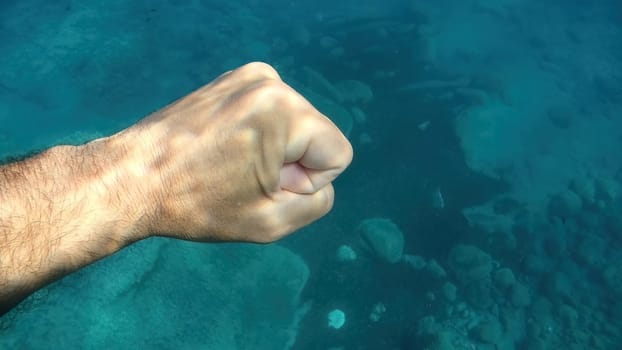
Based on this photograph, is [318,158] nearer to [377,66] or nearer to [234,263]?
[234,263]

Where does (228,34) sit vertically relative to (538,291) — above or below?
above

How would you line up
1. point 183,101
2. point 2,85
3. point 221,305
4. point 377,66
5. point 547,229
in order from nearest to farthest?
point 183,101
point 221,305
point 547,229
point 2,85
point 377,66

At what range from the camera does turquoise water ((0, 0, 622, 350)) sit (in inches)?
179

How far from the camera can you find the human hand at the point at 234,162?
1312mm

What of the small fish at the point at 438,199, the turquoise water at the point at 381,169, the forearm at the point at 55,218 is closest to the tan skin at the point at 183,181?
the forearm at the point at 55,218

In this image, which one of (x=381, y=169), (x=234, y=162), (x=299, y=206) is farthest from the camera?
(x=381, y=169)

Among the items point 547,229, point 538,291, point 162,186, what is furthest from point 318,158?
point 547,229

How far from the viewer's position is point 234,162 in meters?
1.34

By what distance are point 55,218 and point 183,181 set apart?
40 centimetres

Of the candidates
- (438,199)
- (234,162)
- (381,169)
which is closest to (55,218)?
(234,162)

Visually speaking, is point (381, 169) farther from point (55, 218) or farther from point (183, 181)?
point (55, 218)

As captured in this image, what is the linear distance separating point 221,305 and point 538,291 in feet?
11.6

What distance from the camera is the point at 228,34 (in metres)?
6.79

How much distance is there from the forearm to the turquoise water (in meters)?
3.23
